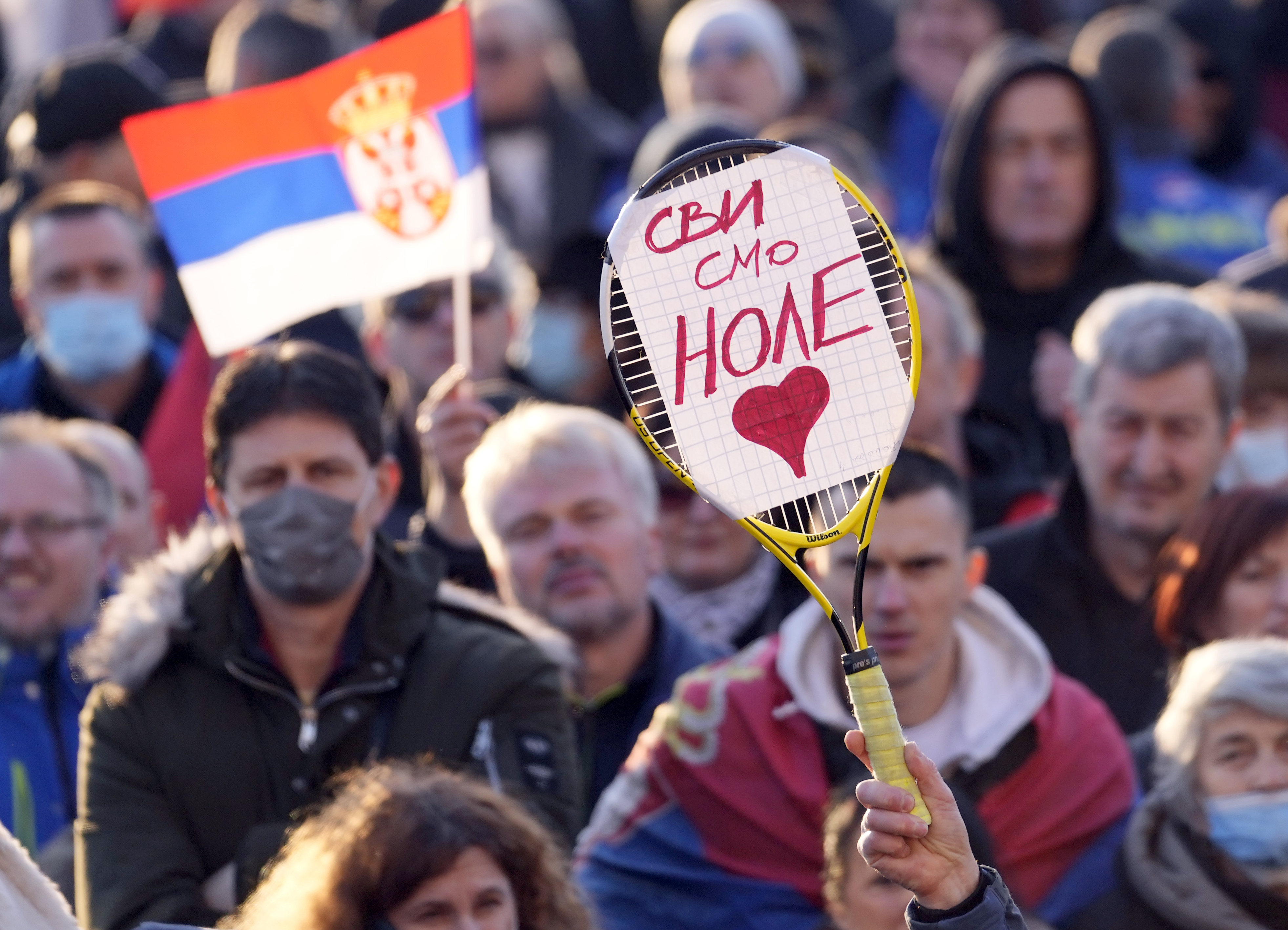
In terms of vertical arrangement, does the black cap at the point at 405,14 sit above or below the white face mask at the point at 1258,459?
above

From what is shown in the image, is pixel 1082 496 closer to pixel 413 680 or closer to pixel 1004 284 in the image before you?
pixel 1004 284

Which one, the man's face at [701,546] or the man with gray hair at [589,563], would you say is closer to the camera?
the man with gray hair at [589,563]

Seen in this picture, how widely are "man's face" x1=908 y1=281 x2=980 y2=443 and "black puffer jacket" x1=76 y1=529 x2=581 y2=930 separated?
1891 millimetres

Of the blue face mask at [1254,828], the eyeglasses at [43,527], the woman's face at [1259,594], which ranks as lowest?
the blue face mask at [1254,828]

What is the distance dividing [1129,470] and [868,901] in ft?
6.46

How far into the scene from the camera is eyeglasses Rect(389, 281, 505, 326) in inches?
261

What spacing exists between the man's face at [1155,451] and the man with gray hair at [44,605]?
9.38 ft

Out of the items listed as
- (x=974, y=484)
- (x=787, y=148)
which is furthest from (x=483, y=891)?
(x=974, y=484)

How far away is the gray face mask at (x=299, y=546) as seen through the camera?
4.68 m

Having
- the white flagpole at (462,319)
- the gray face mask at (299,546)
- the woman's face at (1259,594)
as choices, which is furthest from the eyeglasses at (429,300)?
the woman's face at (1259,594)

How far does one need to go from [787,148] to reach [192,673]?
2165 mm

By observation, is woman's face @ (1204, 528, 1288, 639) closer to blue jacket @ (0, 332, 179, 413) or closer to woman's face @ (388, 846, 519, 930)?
woman's face @ (388, 846, 519, 930)

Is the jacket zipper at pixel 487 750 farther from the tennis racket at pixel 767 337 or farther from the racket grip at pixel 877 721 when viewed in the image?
the racket grip at pixel 877 721

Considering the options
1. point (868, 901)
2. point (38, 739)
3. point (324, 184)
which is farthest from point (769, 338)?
point (324, 184)
